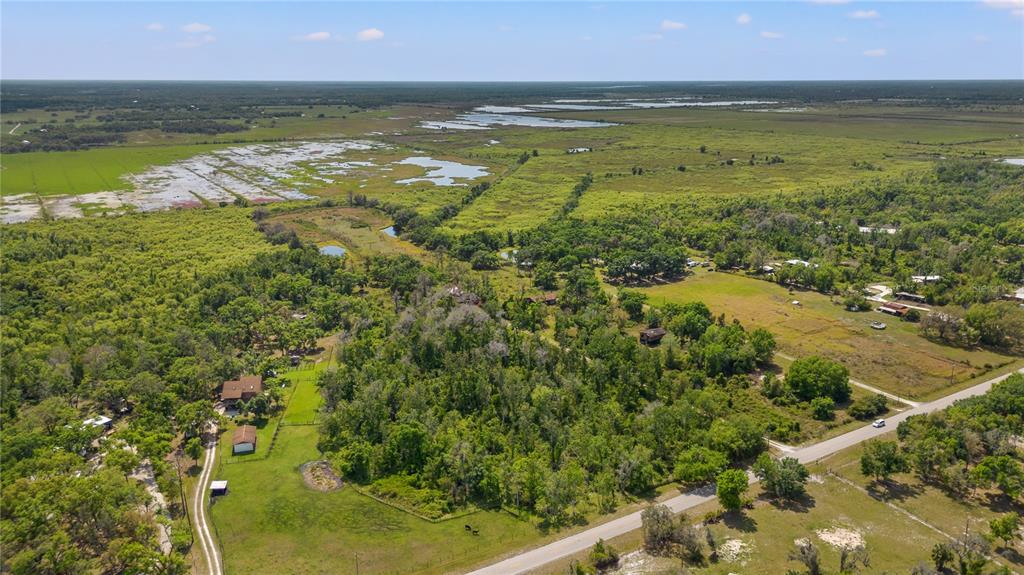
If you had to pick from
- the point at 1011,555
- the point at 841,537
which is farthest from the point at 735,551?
the point at 1011,555

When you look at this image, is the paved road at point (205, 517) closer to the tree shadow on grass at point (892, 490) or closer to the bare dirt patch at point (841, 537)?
the bare dirt patch at point (841, 537)

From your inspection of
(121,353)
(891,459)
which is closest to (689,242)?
(891,459)

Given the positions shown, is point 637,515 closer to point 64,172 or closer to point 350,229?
point 350,229

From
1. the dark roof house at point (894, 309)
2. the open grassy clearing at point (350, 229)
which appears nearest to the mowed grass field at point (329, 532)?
the dark roof house at point (894, 309)

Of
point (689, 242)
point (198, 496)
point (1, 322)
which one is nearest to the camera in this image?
point (198, 496)

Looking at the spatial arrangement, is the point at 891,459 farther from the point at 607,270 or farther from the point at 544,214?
the point at 544,214
